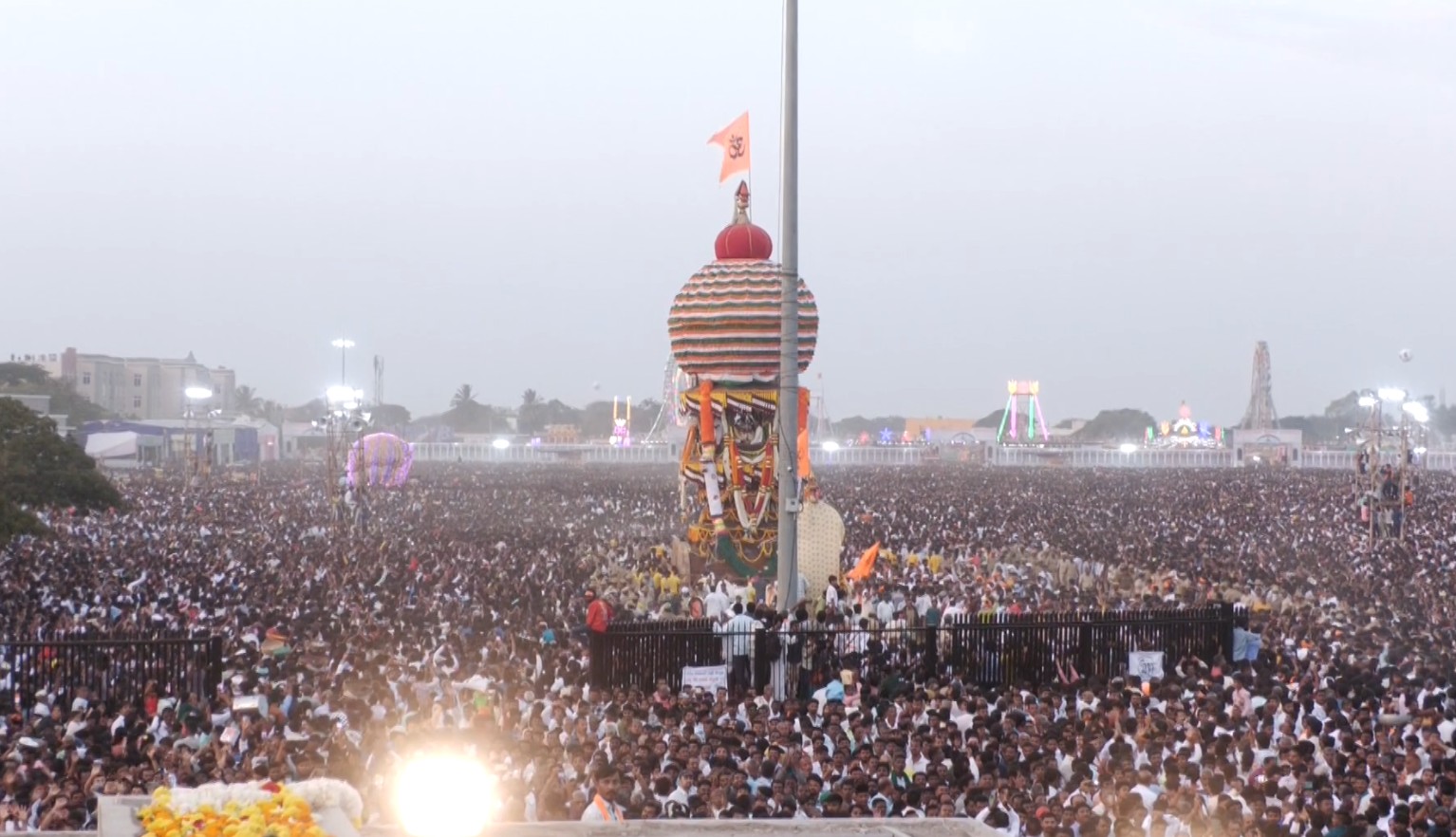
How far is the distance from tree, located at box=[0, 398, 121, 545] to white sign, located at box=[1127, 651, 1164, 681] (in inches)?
827

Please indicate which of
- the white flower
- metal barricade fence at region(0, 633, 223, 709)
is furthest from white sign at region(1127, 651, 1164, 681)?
the white flower

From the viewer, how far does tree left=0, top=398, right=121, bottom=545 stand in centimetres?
2855

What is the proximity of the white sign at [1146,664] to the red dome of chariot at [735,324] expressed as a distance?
24.7 feet

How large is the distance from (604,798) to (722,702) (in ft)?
10.1

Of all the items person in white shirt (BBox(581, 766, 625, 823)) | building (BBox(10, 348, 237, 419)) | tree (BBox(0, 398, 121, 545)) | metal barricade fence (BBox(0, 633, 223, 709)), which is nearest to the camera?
person in white shirt (BBox(581, 766, 625, 823))

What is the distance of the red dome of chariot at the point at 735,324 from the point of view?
67.7 ft

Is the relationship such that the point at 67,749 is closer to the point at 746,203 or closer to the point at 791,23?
the point at 791,23

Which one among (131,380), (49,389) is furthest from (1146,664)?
(131,380)

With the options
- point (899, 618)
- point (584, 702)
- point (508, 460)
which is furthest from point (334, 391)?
point (508, 460)

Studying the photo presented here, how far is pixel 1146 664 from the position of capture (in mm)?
14703

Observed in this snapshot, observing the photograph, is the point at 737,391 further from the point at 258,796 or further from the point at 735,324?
the point at 258,796

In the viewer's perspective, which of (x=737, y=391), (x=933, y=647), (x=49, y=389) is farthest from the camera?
(x=49, y=389)

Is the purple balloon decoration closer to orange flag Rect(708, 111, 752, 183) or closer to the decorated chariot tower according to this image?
the decorated chariot tower

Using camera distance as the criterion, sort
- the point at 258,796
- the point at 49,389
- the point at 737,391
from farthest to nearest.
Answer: the point at 49,389, the point at 737,391, the point at 258,796
